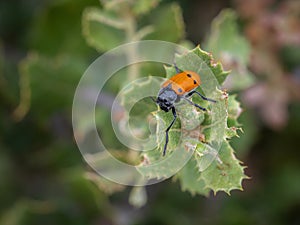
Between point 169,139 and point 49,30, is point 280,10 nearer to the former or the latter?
point 49,30

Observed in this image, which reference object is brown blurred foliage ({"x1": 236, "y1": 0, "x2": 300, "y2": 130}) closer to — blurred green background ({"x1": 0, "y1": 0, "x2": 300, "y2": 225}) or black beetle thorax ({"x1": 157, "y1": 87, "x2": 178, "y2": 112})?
blurred green background ({"x1": 0, "y1": 0, "x2": 300, "y2": 225})

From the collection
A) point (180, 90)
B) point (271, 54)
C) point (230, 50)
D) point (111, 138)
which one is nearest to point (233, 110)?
point (180, 90)

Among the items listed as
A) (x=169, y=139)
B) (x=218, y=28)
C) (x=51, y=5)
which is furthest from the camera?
(x=51, y=5)

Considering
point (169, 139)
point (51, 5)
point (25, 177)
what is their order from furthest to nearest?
point (25, 177) → point (51, 5) → point (169, 139)

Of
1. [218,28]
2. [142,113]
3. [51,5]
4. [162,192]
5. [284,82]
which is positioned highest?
[51,5]

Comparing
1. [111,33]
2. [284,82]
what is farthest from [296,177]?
[111,33]

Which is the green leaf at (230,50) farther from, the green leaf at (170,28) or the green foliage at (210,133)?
the green foliage at (210,133)

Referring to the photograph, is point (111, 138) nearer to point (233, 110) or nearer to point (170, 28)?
point (170, 28)

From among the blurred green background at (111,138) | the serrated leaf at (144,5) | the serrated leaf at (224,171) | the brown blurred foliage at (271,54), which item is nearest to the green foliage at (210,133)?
the serrated leaf at (224,171)
